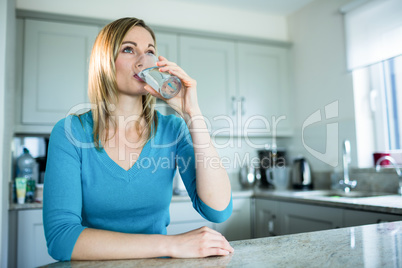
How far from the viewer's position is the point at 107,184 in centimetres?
101

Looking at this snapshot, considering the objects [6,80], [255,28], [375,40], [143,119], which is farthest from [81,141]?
[255,28]

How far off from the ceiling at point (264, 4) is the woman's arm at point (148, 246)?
254cm

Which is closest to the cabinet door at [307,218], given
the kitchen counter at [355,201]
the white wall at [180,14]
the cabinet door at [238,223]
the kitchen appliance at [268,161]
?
the kitchen counter at [355,201]

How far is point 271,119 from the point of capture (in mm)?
3010

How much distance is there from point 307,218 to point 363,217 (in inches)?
16.0

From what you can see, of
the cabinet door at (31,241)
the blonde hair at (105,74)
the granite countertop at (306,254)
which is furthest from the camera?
the cabinet door at (31,241)

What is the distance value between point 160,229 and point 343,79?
6.87 feet

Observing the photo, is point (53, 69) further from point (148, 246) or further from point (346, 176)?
point (346, 176)

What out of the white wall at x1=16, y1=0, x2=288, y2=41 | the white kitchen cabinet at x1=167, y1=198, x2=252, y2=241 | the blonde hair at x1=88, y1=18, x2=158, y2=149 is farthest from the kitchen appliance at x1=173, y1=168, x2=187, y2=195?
the blonde hair at x1=88, y1=18, x2=158, y2=149

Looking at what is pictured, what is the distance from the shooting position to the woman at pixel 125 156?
0.93 meters

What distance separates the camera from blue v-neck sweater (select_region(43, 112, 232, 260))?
89 centimetres

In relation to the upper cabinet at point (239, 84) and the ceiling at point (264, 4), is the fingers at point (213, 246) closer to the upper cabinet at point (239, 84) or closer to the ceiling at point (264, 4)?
the upper cabinet at point (239, 84)

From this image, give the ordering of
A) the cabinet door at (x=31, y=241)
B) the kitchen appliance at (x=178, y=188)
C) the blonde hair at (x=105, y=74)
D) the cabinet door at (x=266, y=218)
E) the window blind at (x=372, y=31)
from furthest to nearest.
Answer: the kitchen appliance at (x=178, y=188)
the cabinet door at (x=266, y=218)
the window blind at (x=372, y=31)
the cabinet door at (x=31, y=241)
the blonde hair at (x=105, y=74)

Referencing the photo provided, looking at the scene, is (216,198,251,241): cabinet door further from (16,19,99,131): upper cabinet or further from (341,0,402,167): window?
(16,19,99,131): upper cabinet
